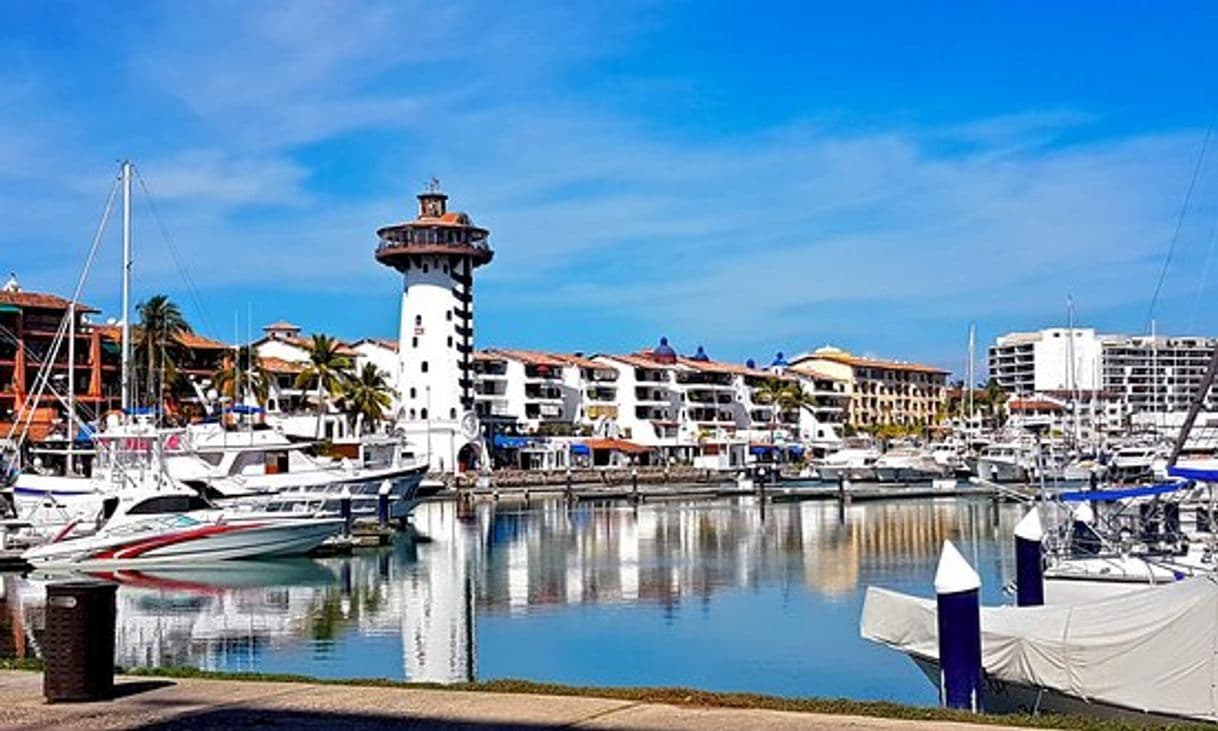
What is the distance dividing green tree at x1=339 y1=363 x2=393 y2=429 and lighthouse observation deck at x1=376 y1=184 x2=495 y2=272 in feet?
30.8

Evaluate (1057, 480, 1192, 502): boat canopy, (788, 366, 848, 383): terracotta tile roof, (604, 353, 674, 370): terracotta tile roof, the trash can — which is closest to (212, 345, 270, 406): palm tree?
(604, 353, 674, 370): terracotta tile roof

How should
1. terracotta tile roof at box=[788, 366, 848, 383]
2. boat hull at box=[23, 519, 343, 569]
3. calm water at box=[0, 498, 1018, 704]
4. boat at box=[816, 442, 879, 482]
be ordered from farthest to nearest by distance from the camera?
terracotta tile roof at box=[788, 366, 848, 383]
boat at box=[816, 442, 879, 482]
boat hull at box=[23, 519, 343, 569]
calm water at box=[0, 498, 1018, 704]

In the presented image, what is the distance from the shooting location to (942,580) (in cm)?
1803

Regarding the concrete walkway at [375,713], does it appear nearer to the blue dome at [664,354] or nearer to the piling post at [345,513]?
the piling post at [345,513]

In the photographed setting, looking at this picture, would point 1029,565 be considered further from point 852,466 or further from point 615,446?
point 615,446

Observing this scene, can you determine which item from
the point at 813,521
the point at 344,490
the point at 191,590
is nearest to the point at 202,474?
the point at 344,490

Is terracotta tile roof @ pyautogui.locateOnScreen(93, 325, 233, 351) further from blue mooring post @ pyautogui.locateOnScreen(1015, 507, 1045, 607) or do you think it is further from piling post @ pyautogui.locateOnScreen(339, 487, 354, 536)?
blue mooring post @ pyautogui.locateOnScreen(1015, 507, 1045, 607)

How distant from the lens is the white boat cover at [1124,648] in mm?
16641

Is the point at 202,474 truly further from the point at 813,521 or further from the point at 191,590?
the point at 813,521

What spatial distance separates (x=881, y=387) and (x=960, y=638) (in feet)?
565

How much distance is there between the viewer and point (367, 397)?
11506 cm

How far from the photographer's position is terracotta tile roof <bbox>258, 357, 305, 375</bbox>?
398ft

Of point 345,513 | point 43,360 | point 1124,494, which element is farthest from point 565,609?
point 43,360

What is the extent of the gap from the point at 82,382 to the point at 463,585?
66.5 m
